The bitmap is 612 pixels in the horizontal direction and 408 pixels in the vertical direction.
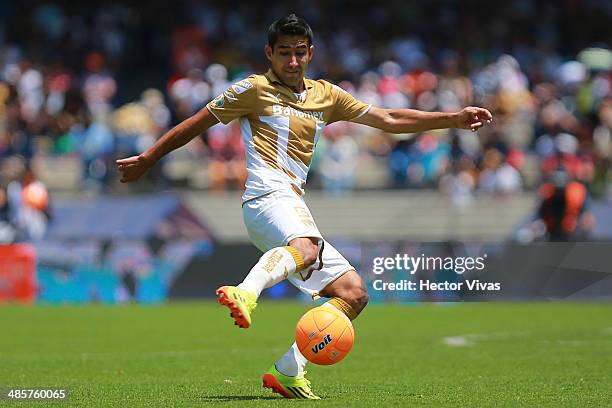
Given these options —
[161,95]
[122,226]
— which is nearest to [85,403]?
[122,226]

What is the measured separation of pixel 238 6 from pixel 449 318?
602 inches

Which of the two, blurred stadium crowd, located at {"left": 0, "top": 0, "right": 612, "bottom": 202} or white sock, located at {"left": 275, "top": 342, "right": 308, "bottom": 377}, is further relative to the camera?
blurred stadium crowd, located at {"left": 0, "top": 0, "right": 612, "bottom": 202}

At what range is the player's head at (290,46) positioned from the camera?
8.75m

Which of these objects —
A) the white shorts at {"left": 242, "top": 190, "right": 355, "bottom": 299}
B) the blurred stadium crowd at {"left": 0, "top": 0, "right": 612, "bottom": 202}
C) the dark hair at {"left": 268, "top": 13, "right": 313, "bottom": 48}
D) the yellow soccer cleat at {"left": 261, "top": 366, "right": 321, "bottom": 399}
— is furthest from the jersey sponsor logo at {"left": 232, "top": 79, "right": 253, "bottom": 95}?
the blurred stadium crowd at {"left": 0, "top": 0, "right": 612, "bottom": 202}

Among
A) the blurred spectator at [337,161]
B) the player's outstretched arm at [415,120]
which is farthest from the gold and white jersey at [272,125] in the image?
the blurred spectator at [337,161]

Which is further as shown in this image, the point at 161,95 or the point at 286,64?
the point at 161,95

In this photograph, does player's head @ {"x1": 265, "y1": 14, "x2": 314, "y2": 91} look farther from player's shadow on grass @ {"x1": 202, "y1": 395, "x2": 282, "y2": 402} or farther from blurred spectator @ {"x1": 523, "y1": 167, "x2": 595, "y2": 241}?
blurred spectator @ {"x1": 523, "y1": 167, "x2": 595, "y2": 241}

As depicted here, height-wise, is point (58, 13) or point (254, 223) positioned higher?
point (58, 13)

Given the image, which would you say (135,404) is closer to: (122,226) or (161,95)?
(122,226)

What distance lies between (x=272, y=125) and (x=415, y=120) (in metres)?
1.17

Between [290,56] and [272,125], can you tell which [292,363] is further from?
[290,56]

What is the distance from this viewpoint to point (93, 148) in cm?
2620

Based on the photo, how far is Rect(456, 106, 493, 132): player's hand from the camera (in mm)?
9164

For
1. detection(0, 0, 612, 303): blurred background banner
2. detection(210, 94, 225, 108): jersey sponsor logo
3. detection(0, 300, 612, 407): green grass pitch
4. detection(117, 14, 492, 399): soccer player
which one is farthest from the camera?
detection(0, 0, 612, 303): blurred background banner
